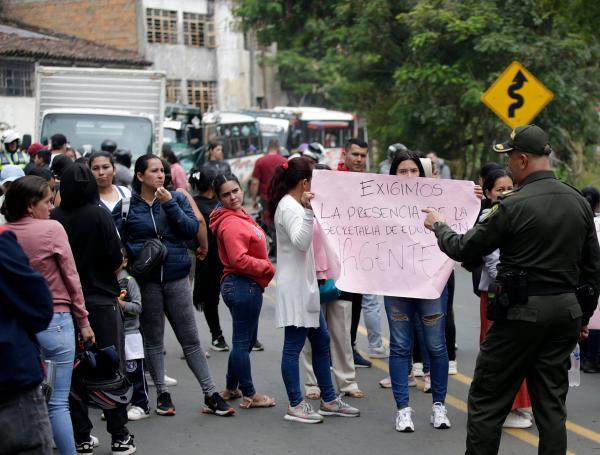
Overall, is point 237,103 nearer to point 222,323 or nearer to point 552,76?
point 552,76

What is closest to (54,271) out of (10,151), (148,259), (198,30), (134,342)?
(148,259)

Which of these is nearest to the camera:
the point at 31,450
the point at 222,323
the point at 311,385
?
the point at 31,450

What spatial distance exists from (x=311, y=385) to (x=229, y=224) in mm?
1585

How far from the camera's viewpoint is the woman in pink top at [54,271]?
6145mm

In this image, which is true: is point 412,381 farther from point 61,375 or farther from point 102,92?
point 102,92

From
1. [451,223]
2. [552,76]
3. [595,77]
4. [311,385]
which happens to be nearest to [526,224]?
→ [451,223]

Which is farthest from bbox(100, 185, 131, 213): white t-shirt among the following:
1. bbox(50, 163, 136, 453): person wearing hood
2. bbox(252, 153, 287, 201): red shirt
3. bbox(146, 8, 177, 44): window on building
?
bbox(146, 8, 177, 44): window on building

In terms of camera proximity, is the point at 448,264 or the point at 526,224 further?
the point at 448,264

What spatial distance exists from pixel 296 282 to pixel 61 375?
6.47 feet

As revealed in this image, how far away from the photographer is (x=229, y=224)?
7.86 metres

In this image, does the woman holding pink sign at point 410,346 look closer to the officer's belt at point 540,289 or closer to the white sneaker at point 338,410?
the white sneaker at point 338,410

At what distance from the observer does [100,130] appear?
730 inches

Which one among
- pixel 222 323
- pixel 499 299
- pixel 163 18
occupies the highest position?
pixel 163 18

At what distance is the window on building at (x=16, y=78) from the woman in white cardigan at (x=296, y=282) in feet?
91.3
